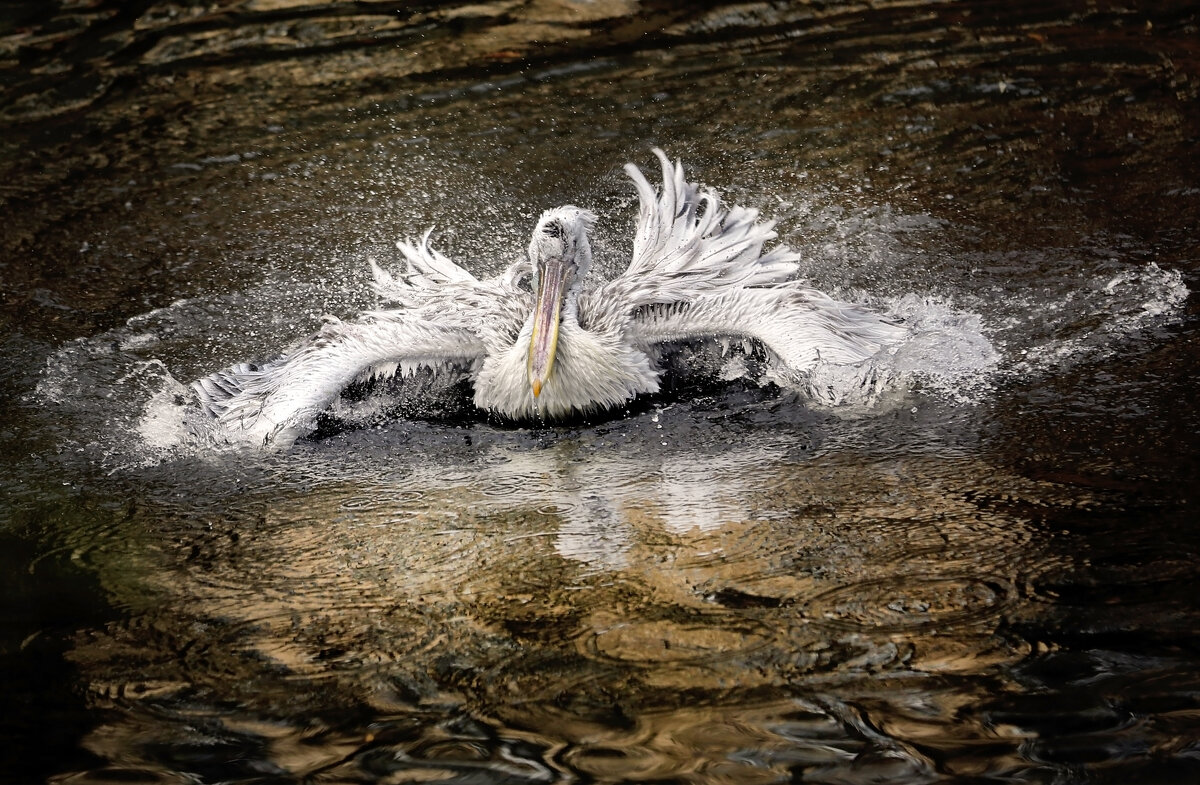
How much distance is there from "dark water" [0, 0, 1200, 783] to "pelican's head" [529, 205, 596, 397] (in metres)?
0.34

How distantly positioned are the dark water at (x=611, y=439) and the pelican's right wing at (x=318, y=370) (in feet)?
0.52

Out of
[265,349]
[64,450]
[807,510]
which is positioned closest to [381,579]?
[807,510]

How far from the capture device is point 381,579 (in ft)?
11.3

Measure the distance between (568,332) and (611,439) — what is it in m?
0.43

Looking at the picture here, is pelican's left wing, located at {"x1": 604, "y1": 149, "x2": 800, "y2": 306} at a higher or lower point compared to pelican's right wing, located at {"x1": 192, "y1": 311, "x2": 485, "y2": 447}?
higher

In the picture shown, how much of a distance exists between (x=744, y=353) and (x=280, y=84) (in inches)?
166

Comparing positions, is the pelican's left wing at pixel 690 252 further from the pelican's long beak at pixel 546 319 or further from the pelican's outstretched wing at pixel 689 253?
the pelican's long beak at pixel 546 319

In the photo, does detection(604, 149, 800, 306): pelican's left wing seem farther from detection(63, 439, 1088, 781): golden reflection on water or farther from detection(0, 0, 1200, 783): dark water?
detection(63, 439, 1088, 781): golden reflection on water

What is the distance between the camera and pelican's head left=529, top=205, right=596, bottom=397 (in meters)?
4.43

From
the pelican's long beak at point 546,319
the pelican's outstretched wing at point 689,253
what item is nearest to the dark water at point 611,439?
the pelican's long beak at point 546,319

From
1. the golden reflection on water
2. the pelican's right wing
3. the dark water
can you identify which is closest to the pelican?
the pelican's right wing

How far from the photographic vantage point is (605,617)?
10.3 feet

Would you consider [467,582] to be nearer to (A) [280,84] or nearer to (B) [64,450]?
(B) [64,450]

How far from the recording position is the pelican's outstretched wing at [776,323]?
4500 mm
